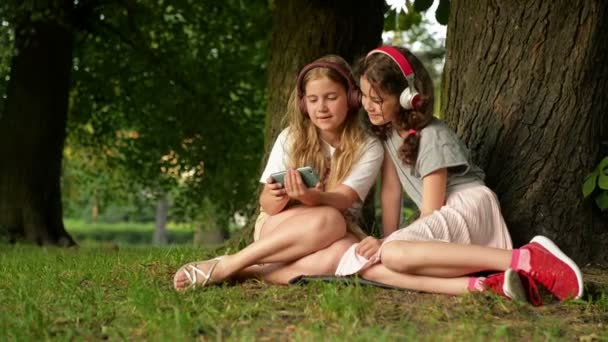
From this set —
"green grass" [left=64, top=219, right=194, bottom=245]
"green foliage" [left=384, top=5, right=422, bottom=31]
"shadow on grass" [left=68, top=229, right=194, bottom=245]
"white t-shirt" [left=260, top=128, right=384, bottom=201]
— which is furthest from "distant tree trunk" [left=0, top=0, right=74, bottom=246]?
"green grass" [left=64, top=219, right=194, bottom=245]

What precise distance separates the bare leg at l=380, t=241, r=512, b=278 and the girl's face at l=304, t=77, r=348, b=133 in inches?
35.0

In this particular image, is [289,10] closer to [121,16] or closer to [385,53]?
[385,53]

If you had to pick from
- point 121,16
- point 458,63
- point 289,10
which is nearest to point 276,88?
point 289,10

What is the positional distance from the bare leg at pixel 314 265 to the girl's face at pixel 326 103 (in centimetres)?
65

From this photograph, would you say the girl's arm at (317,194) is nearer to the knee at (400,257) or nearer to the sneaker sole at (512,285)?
the knee at (400,257)

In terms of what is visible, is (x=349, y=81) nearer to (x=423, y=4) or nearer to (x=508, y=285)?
(x=508, y=285)

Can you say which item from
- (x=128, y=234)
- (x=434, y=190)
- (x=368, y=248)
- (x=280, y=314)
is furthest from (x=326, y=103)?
(x=128, y=234)

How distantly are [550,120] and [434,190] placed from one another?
1008 millimetres

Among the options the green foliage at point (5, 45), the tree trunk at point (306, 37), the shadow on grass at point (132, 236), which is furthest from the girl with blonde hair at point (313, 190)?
the shadow on grass at point (132, 236)

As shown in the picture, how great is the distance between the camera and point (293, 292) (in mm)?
4430

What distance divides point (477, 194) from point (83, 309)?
6.94ft

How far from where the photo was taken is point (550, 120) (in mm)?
5320

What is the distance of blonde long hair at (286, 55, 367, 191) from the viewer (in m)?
5.06

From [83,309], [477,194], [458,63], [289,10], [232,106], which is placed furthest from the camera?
[232,106]
